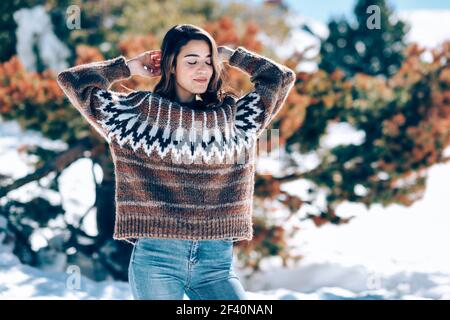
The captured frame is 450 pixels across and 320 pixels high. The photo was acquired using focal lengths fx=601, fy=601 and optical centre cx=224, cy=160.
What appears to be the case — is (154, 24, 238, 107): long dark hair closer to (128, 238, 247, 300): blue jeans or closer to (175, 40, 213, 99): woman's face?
(175, 40, 213, 99): woman's face

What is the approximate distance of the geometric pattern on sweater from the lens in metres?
1.43

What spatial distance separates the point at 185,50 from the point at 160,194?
0.37 m

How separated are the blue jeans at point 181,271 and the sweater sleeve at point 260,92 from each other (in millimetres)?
329

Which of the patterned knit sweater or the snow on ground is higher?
the patterned knit sweater

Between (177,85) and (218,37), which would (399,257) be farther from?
(177,85)

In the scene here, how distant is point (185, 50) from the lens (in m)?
1.51

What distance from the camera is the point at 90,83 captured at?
60.9 inches

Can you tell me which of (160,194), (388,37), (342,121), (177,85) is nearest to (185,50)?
(177,85)

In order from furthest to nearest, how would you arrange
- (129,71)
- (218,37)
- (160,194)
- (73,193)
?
(73,193) < (218,37) < (129,71) < (160,194)

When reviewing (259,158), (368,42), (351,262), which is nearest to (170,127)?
(259,158)

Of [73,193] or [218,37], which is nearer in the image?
[218,37]

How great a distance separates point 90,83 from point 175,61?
0.23m

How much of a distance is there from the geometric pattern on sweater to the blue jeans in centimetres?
21

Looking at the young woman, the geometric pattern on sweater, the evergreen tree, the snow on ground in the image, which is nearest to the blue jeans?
the young woman
